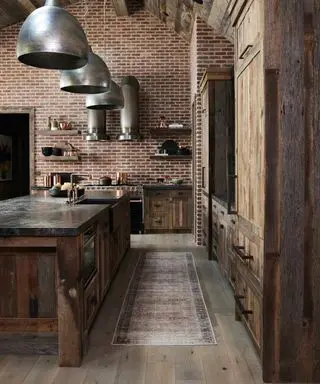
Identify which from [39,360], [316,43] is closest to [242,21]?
[316,43]

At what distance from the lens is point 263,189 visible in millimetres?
2580

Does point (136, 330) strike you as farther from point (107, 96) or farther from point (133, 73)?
point (133, 73)

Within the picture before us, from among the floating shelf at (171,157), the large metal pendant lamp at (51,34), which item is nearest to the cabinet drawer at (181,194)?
the floating shelf at (171,157)

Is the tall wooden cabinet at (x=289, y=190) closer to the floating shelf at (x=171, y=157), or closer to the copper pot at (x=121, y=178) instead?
the floating shelf at (x=171, y=157)

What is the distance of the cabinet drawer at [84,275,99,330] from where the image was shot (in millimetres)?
3133

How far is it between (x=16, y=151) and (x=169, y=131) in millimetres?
5320

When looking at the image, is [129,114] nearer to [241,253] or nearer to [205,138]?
[205,138]

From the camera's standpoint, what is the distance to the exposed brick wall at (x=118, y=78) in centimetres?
908

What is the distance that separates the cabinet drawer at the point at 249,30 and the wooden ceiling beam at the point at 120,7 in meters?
5.52

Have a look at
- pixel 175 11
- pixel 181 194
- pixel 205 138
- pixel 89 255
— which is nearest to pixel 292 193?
pixel 89 255

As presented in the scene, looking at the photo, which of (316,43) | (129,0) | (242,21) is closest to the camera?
(316,43)

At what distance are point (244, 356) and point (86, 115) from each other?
277 inches

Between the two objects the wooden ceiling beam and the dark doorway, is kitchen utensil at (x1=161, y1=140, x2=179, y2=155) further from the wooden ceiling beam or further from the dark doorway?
the dark doorway

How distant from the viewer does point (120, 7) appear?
8617 mm
